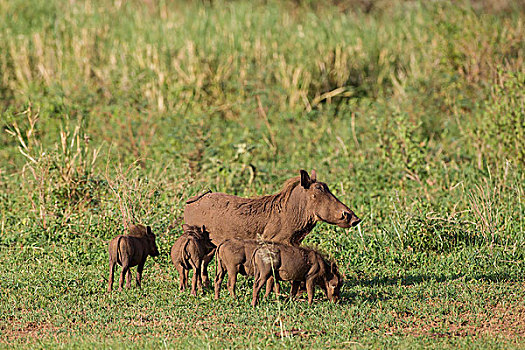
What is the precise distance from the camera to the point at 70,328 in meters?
5.95

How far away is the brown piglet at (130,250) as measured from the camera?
6.66 m

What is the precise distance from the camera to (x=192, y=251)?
6.49m

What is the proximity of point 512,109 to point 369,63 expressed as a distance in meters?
4.55

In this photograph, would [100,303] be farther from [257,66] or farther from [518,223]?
[257,66]

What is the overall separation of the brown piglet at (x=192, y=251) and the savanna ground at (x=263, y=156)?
0.26 m

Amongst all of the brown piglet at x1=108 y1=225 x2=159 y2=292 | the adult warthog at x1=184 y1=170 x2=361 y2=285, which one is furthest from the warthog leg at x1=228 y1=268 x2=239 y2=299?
the brown piglet at x1=108 y1=225 x2=159 y2=292

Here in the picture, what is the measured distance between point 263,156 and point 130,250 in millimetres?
5352

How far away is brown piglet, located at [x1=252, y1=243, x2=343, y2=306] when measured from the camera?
6152mm

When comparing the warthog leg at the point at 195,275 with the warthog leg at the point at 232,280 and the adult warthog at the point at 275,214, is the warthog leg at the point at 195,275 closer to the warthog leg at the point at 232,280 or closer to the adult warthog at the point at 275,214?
the adult warthog at the point at 275,214

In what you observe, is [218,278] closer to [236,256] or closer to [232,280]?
[232,280]

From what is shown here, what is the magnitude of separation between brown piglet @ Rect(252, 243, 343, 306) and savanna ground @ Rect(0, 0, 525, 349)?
27 centimetres

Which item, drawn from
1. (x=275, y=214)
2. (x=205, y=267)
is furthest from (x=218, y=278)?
(x=275, y=214)

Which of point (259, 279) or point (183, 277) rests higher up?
point (259, 279)

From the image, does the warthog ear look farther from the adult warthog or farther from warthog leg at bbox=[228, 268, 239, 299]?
warthog leg at bbox=[228, 268, 239, 299]
